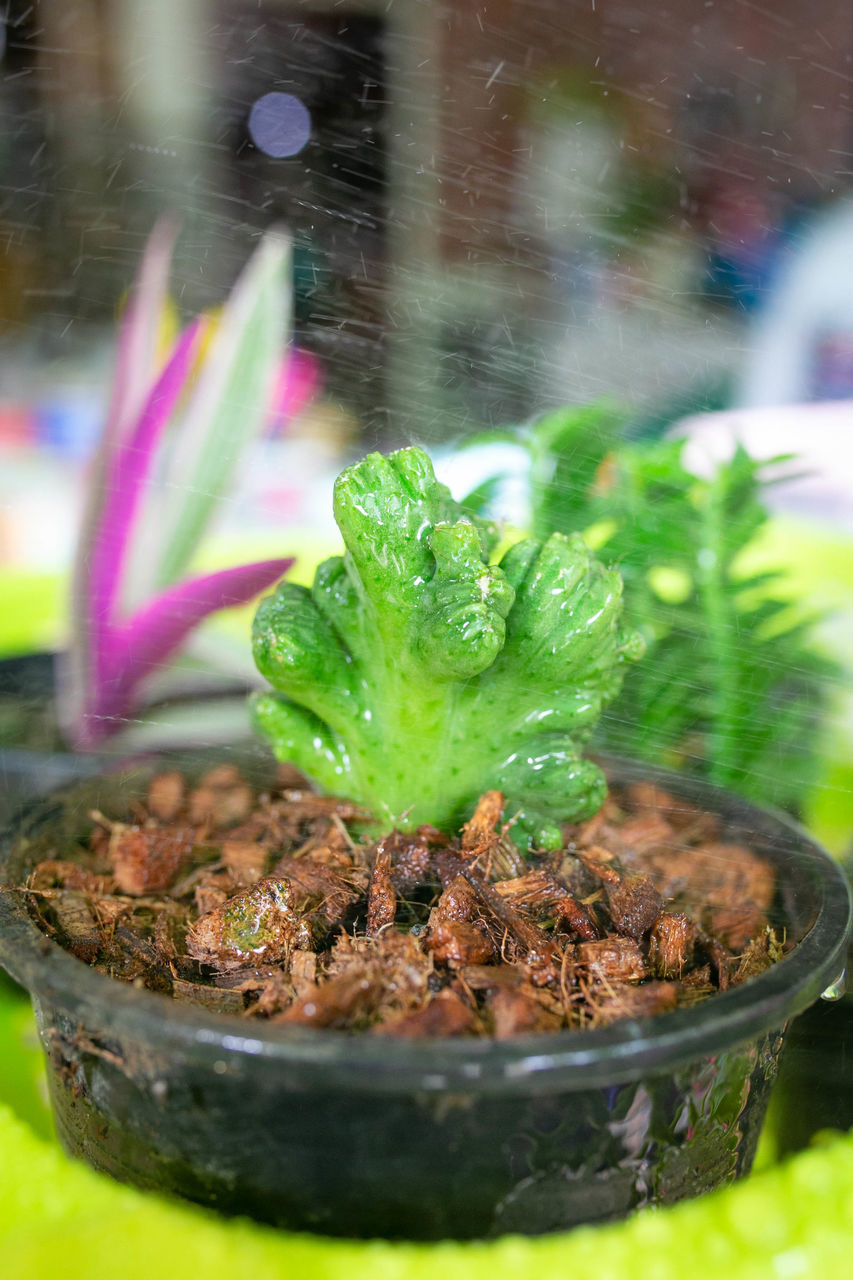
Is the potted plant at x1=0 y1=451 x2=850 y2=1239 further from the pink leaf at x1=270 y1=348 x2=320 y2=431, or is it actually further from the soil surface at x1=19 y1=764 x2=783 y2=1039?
the pink leaf at x1=270 y1=348 x2=320 y2=431

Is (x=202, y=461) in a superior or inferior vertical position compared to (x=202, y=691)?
superior

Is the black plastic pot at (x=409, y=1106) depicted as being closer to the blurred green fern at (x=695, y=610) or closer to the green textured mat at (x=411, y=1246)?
the green textured mat at (x=411, y=1246)

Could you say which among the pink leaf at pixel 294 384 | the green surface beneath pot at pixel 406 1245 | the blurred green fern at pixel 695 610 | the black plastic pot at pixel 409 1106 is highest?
the pink leaf at pixel 294 384

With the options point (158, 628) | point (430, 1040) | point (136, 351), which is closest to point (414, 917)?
point (430, 1040)

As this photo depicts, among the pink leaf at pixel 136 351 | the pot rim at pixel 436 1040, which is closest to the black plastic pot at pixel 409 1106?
the pot rim at pixel 436 1040

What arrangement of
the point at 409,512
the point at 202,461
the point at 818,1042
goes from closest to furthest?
1. the point at 409,512
2. the point at 818,1042
3. the point at 202,461

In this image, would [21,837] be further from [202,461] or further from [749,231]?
[749,231]

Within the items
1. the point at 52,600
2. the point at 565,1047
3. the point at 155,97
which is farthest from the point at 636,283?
the point at 52,600
